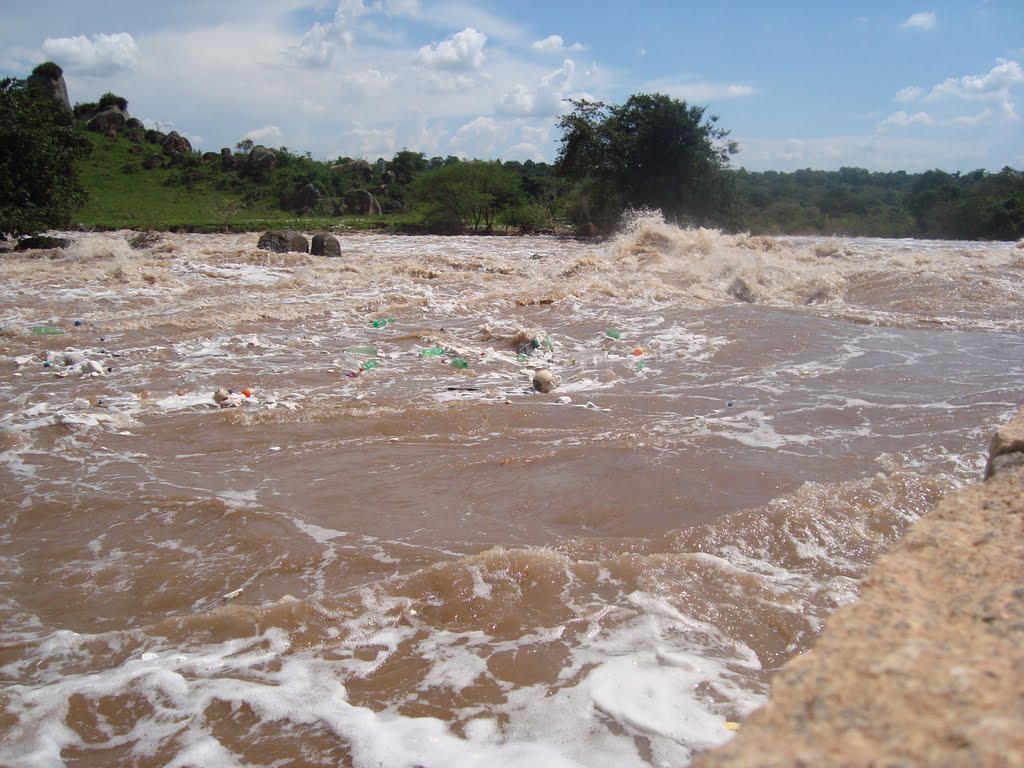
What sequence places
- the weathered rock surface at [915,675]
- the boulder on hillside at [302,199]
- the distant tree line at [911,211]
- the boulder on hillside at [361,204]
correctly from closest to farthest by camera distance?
1. the weathered rock surface at [915,675]
2. the distant tree line at [911,211]
3. the boulder on hillside at [302,199]
4. the boulder on hillside at [361,204]

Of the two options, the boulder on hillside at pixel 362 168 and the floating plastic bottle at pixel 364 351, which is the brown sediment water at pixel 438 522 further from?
the boulder on hillside at pixel 362 168

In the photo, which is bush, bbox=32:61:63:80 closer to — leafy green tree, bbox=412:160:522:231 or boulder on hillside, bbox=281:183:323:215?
boulder on hillside, bbox=281:183:323:215

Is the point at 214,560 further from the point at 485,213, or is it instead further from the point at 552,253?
the point at 485,213

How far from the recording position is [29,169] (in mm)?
18016

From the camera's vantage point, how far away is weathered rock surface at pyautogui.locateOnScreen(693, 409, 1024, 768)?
88 centimetres

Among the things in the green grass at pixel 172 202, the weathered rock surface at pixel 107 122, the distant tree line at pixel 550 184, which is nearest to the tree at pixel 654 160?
the distant tree line at pixel 550 184

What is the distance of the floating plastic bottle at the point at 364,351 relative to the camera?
8.14 m

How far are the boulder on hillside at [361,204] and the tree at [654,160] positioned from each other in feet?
33.1

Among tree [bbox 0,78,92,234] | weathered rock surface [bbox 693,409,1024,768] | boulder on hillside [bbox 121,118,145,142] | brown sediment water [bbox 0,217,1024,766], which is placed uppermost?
boulder on hillside [bbox 121,118,145,142]

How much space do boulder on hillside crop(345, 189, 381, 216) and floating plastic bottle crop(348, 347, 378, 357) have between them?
92.0ft

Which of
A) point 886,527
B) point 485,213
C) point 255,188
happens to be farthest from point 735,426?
point 255,188

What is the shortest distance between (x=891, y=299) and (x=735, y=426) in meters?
8.73

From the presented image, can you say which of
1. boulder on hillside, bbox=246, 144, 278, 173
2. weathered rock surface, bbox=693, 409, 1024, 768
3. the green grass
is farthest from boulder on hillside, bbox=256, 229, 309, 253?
boulder on hillside, bbox=246, 144, 278, 173

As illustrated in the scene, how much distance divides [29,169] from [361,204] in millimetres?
18183
